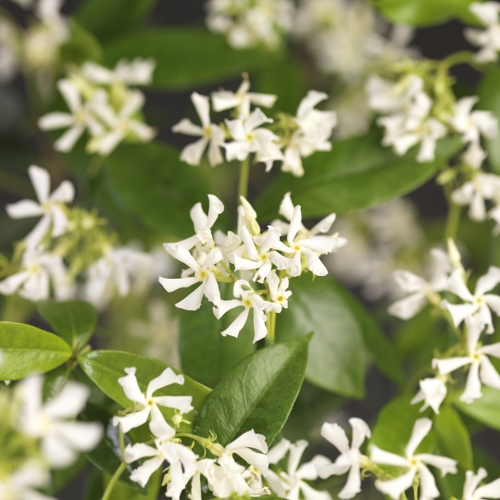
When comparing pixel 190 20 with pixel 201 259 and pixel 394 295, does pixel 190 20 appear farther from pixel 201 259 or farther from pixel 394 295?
pixel 201 259

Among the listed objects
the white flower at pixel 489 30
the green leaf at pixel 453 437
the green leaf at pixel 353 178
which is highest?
the white flower at pixel 489 30

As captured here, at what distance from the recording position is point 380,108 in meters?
0.62

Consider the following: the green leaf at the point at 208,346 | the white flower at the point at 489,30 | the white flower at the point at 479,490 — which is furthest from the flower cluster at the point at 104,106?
the white flower at the point at 479,490

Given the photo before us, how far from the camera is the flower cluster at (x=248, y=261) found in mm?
406

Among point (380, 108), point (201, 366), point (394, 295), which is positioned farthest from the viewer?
point (394, 295)

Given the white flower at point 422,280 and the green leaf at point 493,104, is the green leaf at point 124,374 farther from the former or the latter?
the green leaf at point 493,104

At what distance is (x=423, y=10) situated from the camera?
65 centimetres

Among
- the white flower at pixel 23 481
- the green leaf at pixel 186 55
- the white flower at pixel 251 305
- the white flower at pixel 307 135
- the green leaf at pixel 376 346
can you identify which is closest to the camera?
the white flower at pixel 23 481

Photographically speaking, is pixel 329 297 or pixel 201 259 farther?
pixel 329 297

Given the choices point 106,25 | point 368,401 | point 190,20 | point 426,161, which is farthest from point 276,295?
point 190,20

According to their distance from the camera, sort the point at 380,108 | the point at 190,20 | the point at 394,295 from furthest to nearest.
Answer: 1. the point at 190,20
2. the point at 394,295
3. the point at 380,108

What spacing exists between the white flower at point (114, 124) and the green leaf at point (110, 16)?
201 millimetres

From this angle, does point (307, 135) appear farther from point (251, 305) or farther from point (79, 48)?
point (79, 48)

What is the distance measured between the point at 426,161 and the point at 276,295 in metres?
0.26
